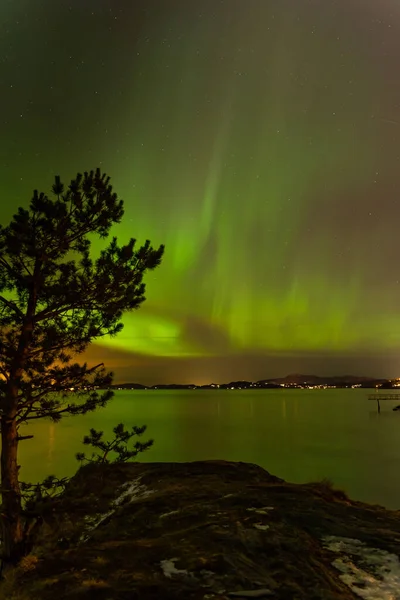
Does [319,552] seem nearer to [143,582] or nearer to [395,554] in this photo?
[395,554]

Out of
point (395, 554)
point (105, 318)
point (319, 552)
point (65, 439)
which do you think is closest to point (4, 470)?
point (105, 318)

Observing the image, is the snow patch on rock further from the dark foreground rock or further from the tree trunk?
the tree trunk

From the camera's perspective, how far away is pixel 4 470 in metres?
12.8

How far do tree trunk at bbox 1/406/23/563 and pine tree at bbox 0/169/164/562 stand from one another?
3 cm

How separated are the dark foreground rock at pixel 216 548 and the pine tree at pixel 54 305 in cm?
258

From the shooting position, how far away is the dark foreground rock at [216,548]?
681 centimetres

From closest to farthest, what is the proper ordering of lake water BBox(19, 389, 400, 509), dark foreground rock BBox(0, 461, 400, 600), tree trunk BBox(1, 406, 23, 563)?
dark foreground rock BBox(0, 461, 400, 600)
tree trunk BBox(1, 406, 23, 563)
lake water BBox(19, 389, 400, 509)

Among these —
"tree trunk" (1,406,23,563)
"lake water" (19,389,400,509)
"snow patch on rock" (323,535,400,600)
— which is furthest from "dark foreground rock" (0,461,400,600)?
"lake water" (19,389,400,509)

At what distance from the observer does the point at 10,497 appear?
1241 centimetres

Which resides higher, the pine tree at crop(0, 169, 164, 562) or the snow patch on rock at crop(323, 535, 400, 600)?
the pine tree at crop(0, 169, 164, 562)

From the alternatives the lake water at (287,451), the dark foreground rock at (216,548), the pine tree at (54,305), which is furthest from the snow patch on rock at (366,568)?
the lake water at (287,451)

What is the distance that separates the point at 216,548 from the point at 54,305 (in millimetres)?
8290

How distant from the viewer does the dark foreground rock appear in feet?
22.4

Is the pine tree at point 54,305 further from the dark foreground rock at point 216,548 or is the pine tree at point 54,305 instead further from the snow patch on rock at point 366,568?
the snow patch on rock at point 366,568
